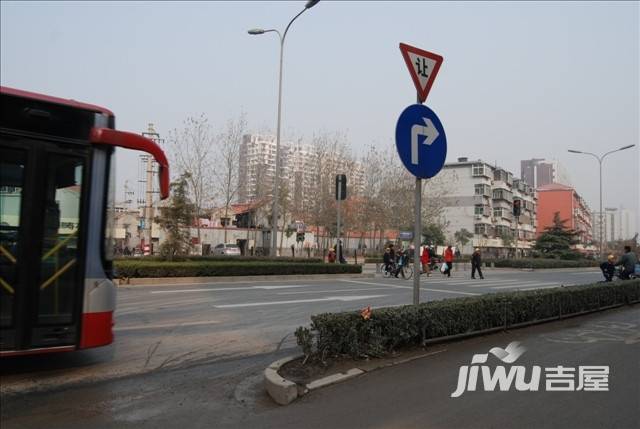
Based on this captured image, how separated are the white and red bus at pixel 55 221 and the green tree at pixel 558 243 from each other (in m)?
57.0

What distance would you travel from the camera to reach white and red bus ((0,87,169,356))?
5.51 metres

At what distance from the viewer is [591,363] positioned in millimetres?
6695

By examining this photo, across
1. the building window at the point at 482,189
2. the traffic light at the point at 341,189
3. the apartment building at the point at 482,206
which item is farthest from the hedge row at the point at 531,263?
the building window at the point at 482,189

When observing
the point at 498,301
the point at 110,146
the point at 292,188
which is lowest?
the point at 498,301

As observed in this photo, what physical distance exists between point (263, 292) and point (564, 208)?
10672 cm

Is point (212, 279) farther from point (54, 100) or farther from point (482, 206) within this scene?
point (482, 206)

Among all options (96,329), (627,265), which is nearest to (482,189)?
(627,265)

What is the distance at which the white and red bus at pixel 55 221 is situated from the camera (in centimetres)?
551

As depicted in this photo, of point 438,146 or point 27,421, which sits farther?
point 438,146

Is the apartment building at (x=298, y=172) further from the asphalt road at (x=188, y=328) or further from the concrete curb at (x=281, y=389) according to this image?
the concrete curb at (x=281, y=389)

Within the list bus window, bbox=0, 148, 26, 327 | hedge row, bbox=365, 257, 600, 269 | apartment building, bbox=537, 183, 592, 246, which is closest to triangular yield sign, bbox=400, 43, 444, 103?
bus window, bbox=0, 148, 26, 327

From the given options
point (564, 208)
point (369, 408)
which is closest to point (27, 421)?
point (369, 408)

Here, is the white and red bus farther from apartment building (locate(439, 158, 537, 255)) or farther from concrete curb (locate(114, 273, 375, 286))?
apartment building (locate(439, 158, 537, 255))

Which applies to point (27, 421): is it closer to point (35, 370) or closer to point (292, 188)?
point (35, 370)
